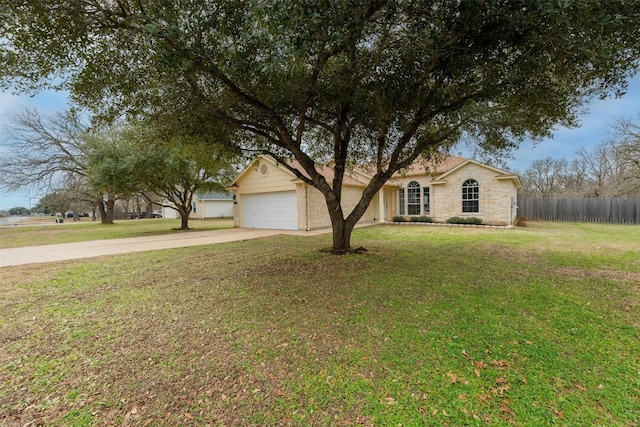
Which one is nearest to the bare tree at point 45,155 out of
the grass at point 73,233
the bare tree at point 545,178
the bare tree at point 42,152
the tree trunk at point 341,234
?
the bare tree at point 42,152

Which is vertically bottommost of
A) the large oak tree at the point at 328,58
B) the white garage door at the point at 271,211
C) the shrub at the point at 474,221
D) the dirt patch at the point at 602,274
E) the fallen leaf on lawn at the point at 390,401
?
the fallen leaf on lawn at the point at 390,401

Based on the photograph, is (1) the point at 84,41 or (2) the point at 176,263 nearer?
(1) the point at 84,41

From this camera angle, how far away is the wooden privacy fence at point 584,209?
1695 cm

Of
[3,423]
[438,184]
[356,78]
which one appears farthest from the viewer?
[438,184]

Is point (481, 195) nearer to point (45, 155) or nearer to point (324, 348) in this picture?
point (324, 348)

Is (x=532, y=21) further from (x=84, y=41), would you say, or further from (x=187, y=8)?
(x=84, y=41)

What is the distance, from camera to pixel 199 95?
586 cm

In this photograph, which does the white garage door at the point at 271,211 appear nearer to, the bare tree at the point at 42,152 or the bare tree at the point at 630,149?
the bare tree at the point at 42,152

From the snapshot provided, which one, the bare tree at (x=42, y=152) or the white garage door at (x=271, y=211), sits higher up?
the bare tree at (x=42, y=152)

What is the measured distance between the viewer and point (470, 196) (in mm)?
17047

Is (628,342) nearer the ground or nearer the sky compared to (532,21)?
nearer the ground

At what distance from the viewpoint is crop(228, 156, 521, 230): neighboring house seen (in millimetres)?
15344

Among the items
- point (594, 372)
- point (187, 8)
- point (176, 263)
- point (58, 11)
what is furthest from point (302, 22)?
point (176, 263)

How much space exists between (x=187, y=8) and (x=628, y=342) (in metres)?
7.04
